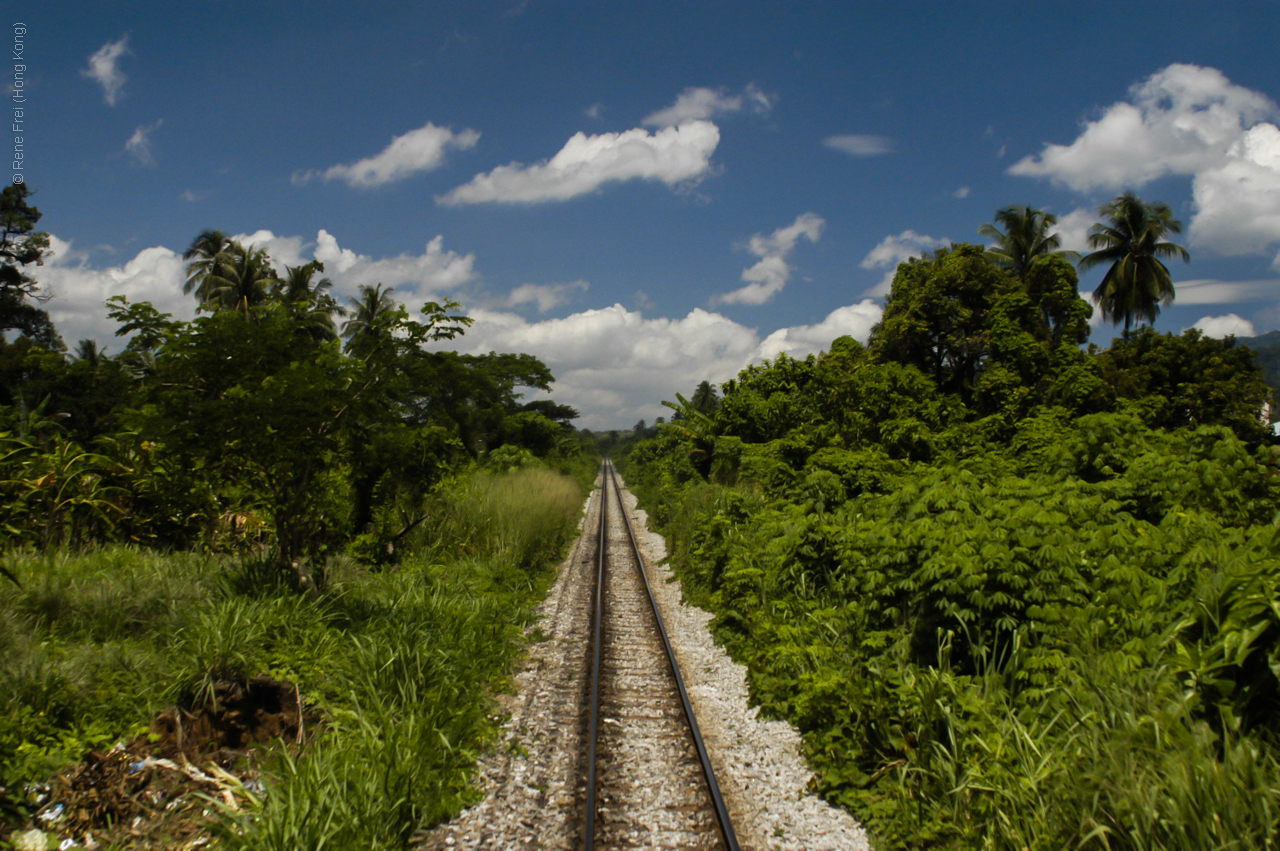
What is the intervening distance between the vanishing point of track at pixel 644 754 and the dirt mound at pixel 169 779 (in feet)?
7.49

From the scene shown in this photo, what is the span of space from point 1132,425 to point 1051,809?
640cm

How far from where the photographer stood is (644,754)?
17.9ft

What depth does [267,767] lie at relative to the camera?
179 inches

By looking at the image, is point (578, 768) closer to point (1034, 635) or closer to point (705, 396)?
point (1034, 635)

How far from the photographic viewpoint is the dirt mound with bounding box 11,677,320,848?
3.85 m

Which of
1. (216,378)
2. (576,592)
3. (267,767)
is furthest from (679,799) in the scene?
(576,592)

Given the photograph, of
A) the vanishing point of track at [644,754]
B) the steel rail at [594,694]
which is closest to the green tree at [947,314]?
the steel rail at [594,694]

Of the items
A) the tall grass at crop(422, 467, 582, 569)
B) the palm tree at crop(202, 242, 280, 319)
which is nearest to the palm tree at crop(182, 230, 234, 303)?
the palm tree at crop(202, 242, 280, 319)

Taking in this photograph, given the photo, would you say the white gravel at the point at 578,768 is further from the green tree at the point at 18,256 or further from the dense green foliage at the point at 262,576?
the green tree at the point at 18,256

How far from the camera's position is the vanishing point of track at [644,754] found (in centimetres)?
436

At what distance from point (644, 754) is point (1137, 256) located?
31.9 meters

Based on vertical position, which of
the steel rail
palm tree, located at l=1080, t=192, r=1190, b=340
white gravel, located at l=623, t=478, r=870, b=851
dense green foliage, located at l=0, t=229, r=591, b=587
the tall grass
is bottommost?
white gravel, located at l=623, t=478, r=870, b=851

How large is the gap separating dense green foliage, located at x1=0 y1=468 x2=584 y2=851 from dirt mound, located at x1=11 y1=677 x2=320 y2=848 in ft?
0.47

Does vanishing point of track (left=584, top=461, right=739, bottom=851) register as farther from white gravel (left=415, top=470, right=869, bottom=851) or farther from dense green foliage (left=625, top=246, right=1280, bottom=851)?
dense green foliage (left=625, top=246, right=1280, bottom=851)
